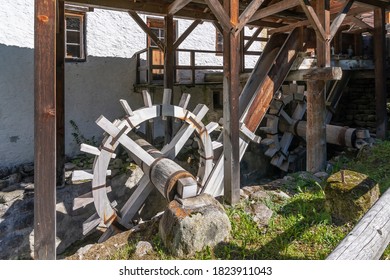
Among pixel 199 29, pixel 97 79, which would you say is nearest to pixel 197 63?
pixel 199 29

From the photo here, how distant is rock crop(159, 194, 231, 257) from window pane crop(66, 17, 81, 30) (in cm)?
657

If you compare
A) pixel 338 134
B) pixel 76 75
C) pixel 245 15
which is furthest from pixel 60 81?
pixel 338 134

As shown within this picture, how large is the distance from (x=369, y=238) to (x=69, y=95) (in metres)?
7.51

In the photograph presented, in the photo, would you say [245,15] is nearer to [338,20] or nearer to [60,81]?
[338,20]

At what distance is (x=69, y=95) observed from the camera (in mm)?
7816

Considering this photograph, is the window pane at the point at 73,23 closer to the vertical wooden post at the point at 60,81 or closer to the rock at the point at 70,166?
the vertical wooden post at the point at 60,81

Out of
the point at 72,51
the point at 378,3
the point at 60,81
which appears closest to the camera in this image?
the point at 60,81

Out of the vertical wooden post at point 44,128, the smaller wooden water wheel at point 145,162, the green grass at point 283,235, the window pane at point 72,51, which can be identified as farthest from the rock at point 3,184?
the vertical wooden post at point 44,128

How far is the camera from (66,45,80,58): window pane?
7.89 meters

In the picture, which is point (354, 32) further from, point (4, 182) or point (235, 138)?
point (4, 182)

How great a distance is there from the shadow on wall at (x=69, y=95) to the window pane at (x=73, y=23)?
0.92 m

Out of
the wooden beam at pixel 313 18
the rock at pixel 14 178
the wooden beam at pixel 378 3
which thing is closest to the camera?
the wooden beam at pixel 313 18

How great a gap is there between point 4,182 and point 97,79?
3.30 m

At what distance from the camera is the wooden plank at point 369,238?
1675mm
